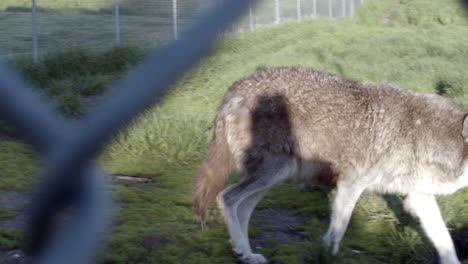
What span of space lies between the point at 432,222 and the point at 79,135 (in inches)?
200

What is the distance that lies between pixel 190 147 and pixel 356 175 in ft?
9.19

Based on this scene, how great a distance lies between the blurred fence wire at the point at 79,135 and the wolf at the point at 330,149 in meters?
4.28

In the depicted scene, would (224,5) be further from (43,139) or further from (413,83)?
(413,83)

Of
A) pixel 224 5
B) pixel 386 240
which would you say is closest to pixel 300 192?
pixel 386 240

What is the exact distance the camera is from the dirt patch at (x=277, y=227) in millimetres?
6186

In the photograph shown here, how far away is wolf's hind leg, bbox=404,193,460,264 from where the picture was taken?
228 inches

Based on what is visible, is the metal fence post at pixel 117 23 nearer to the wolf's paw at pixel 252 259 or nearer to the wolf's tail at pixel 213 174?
the wolf's tail at pixel 213 174

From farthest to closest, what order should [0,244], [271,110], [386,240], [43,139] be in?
[386,240], [271,110], [0,244], [43,139]

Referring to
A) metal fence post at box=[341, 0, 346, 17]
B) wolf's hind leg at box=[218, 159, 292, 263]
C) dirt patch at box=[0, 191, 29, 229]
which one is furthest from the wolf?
metal fence post at box=[341, 0, 346, 17]

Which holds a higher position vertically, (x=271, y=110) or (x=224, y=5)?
(x=224, y=5)

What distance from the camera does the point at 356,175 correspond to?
5867 mm

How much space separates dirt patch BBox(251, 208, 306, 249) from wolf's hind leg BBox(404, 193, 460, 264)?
0.93m

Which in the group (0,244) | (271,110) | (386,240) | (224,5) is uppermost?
(224,5)

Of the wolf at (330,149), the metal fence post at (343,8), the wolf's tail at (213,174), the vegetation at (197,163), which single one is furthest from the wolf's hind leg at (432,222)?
the metal fence post at (343,8)
